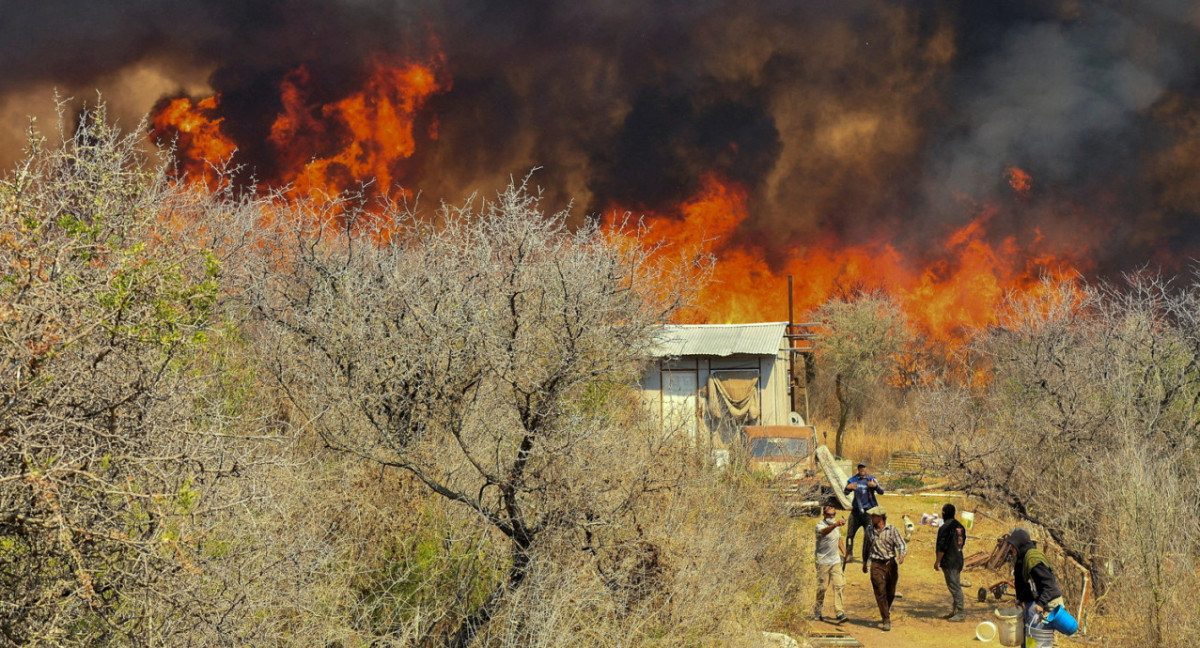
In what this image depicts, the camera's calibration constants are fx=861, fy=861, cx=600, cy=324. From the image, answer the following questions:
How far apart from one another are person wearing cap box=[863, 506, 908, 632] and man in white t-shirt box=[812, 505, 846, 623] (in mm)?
470

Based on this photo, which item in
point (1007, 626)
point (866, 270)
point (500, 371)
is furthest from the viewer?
point (866, 270)

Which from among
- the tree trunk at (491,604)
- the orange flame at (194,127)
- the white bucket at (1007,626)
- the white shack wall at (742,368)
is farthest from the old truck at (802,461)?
the orange flame at (194,127)

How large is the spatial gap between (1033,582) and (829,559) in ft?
14.9

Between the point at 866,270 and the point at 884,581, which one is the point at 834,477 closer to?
the point at 884,581

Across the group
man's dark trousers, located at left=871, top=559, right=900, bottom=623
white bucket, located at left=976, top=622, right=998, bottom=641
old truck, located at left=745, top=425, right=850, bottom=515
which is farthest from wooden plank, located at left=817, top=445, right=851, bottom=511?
white bucket, located at left=976, top=622, right=998, bottom=641

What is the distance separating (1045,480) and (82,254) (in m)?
13.2

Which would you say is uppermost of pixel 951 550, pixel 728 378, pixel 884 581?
pixel 728 378

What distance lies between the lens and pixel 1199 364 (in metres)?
14.8

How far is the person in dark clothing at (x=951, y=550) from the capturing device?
12703mm

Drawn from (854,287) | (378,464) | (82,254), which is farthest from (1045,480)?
(854,287)

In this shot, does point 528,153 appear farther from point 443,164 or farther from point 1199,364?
point 1199,364

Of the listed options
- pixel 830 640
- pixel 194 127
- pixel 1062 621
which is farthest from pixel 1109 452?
pixel 194 127

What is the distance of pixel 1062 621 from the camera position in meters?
8.09

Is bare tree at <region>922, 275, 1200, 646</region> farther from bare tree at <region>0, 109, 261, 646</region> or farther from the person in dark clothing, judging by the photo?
bare tree at <region>0, 109, 261, 646</region>
